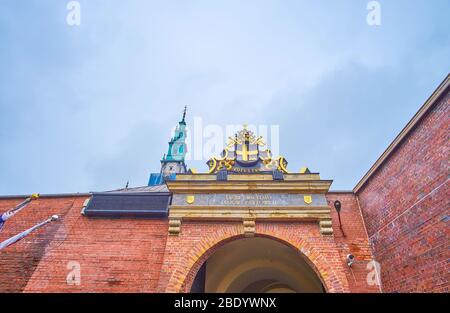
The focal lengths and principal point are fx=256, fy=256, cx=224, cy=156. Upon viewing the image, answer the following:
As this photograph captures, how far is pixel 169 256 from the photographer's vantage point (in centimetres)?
713

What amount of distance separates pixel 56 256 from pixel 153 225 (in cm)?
284

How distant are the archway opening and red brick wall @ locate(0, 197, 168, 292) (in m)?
2.25

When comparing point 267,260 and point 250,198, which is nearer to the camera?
point 250,198

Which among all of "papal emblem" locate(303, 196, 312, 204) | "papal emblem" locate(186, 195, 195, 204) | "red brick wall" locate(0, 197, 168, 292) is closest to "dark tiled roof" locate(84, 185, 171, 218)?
"red brick wall" locate(0, 197, 168, 292)

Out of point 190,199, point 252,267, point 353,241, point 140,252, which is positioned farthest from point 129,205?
point 353,241

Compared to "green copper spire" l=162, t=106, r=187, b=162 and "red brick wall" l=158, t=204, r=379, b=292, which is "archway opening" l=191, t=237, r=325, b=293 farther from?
"green copper spire" l=162, t=106, r=187, b=162

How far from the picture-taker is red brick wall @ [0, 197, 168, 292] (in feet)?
22.9

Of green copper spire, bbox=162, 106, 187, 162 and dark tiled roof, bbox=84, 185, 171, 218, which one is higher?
green copper spire, bbox=162, 106, 187, 162

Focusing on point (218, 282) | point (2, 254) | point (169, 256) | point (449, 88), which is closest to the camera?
point (449, 88)

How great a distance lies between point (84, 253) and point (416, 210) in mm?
8787

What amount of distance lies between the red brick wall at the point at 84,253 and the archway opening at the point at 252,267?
88.8 inches

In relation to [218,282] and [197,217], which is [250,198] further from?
[218,282]

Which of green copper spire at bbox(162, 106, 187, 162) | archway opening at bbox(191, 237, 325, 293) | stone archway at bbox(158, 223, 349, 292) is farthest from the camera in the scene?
green copper spire at bbox(162, 106, 187, 162)

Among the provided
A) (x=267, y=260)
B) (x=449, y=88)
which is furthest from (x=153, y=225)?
(x=449, y=88)
